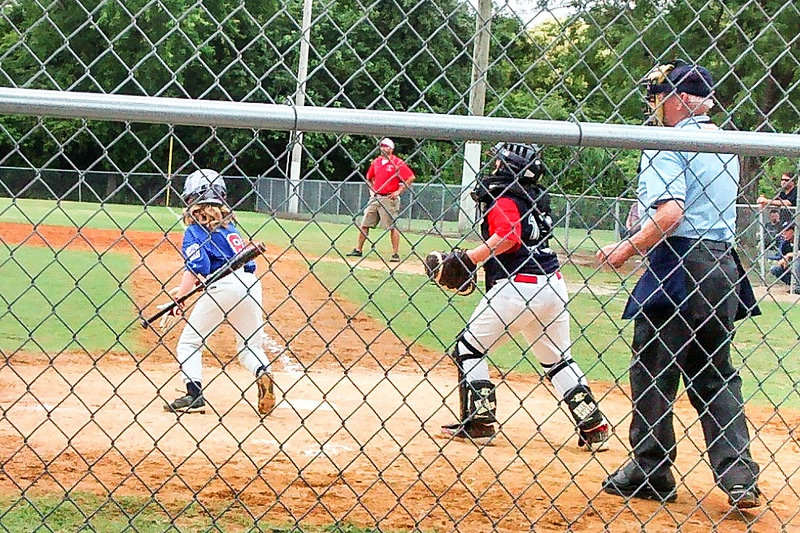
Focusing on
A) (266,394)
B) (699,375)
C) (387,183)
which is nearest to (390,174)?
(387,183)

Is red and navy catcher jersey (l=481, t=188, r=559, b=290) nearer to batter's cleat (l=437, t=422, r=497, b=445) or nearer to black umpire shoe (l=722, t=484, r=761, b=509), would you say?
batter's cleat (l=437, t=422, r=497, b=445)

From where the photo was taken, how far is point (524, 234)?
20.1 feet

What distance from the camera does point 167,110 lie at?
3.27 metres

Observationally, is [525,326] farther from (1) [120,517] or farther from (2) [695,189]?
(1) [120,517]

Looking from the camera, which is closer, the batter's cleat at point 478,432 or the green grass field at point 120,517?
the green grass field at point 120,517

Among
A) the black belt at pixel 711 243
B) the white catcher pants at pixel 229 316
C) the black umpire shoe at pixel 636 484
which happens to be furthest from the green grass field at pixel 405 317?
the black belt at pixel 711 243

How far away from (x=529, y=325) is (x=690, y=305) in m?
1.51

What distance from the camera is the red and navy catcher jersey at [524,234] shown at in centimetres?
595

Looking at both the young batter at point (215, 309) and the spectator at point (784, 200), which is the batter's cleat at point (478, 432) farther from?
the spectator at point (784, 200)

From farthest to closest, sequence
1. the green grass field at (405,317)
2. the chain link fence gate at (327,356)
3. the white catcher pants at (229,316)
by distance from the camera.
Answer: the green grass field at (405,317)
the white catcher pants at (229,316)
the chain link fence gate at (327,356)

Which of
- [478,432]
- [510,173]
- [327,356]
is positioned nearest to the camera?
[510,173]

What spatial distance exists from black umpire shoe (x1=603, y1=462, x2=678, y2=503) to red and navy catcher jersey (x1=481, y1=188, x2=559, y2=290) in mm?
A: 1305

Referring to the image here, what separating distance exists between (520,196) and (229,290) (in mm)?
2016

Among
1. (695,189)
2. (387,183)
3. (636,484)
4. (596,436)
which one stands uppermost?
(387,183)
